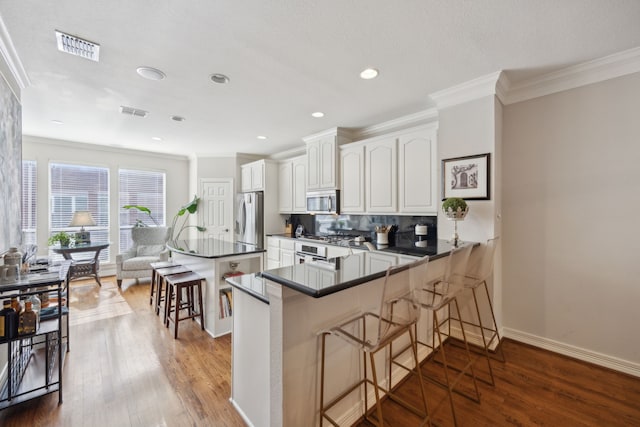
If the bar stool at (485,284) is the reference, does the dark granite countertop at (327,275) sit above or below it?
above

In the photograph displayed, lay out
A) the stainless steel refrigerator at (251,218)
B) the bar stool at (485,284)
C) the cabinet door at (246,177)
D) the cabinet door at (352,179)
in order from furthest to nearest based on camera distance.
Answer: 1. the cabinet door at (246,177)
2. the stainless steel refrigerator at (251,218)
3. the cabinet door at (352,179)
4. the bar stool at (485,284)

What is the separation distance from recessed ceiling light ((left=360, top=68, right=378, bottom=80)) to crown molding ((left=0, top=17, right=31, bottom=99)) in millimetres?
2562

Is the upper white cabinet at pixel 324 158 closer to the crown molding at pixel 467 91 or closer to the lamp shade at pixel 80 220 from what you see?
the crown molding at pixel 467 91

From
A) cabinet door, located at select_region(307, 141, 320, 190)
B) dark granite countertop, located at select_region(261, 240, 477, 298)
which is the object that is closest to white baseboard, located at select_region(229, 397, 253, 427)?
dark granite countertop, located at select_region(261, 240, 477, 298)

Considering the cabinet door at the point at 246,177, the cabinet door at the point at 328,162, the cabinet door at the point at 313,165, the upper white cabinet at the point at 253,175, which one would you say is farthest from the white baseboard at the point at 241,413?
the cabinet door at the point at 246,177

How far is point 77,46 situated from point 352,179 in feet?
10.1

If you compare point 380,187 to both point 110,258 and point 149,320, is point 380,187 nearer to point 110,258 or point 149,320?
point 149,320

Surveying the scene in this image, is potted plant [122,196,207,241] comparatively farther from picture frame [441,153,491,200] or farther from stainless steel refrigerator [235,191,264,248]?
picture frame [441,153,491,200]

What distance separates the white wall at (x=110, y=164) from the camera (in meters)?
4.75

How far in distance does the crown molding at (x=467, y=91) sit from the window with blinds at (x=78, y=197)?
618cm

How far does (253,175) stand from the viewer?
5523mm

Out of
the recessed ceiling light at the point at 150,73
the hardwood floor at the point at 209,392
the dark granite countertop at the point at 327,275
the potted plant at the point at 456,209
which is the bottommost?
the hardwood floor at the point at 209,392

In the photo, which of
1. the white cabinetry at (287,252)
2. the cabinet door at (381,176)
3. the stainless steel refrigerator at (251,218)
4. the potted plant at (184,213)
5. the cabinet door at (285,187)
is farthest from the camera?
the potted plant at (184,213)

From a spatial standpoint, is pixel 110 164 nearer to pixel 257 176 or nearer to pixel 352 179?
pixel 257 176
